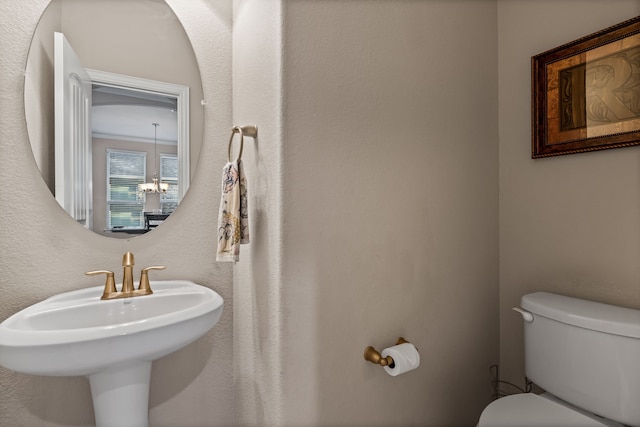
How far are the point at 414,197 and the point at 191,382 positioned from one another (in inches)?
42.9

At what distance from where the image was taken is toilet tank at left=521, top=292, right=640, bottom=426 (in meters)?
1.03

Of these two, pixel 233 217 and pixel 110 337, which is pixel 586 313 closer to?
pixel 233 217

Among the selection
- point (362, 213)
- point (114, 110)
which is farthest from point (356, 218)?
point (114, 110)

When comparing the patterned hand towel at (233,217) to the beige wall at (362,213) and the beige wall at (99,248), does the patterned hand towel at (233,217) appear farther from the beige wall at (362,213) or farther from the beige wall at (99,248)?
the beige wall at (99,248)

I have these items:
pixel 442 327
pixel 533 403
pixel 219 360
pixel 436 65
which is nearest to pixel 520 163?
pixel 436 65

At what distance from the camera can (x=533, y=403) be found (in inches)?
45.7

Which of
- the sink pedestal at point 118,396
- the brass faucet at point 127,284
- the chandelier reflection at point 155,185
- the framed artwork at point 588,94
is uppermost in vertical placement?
the framed artwork at point 588,94

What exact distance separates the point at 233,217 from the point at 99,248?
19.8 inches

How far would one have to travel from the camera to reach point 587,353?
1.10m

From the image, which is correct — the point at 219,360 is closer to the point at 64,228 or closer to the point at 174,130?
the point at 64,228

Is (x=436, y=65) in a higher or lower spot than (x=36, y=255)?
higher

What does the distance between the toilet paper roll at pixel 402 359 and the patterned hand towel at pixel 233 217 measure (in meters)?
0.57

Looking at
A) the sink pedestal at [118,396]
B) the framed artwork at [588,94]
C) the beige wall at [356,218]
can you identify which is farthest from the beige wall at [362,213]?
the sink pedestal at [118,396]

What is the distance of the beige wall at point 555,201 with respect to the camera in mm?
1222
